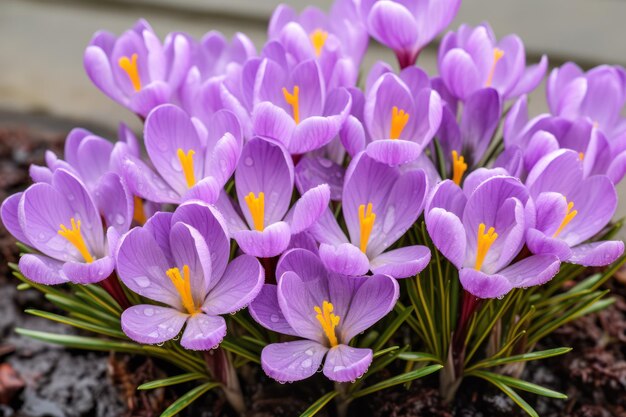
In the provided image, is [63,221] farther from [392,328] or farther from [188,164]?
[392,328]

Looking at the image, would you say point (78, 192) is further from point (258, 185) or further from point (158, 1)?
point (158, 1)

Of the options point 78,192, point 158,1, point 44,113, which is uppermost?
point 78,192

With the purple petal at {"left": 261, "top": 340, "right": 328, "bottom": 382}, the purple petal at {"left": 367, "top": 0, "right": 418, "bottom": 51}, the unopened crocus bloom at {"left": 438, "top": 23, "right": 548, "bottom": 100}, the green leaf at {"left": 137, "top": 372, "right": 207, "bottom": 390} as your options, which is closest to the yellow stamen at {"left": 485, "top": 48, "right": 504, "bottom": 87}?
the unopened crocus bloom at {"left": 438, "top": 23, "right": 548, "bottom": 100}

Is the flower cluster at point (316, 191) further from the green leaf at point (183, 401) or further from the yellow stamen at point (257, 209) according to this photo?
the green leaf at point (183, 401)

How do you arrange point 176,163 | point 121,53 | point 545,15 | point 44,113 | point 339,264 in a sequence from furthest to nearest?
point 44,113 < point 545,15 < point 121,53 < point 176,163 < point 339,264

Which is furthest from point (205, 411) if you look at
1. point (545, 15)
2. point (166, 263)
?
point (545, 15)

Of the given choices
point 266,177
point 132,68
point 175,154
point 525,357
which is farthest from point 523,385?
point 132,68
